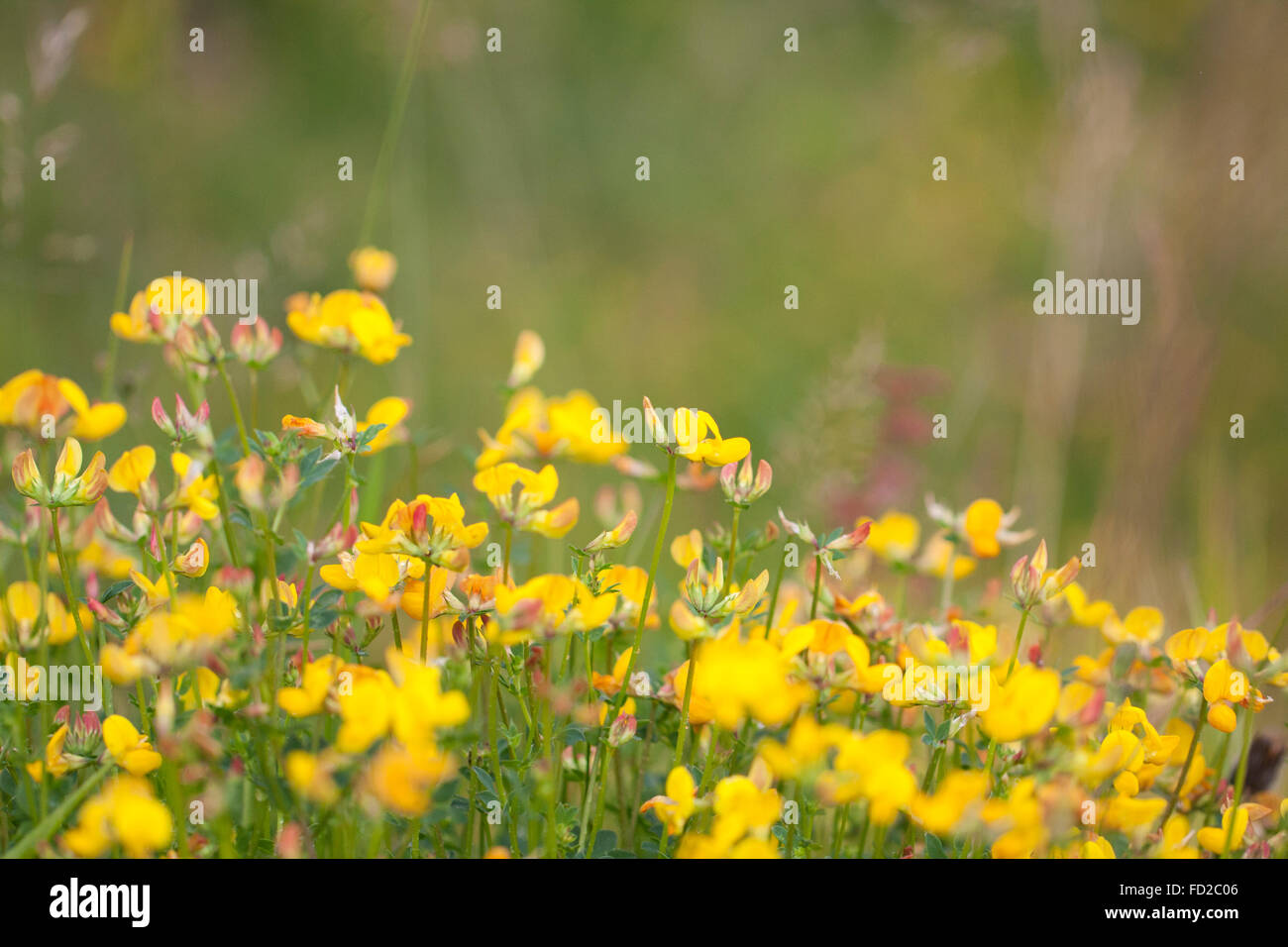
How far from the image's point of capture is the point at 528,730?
1.15 m

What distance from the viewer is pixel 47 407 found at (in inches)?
40.7

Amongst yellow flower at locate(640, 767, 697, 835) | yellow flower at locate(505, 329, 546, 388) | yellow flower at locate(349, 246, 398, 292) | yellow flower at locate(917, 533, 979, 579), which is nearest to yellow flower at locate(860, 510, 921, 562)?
yellow flower at locate(917, 533, 979, 579)

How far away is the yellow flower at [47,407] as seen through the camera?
1.02m

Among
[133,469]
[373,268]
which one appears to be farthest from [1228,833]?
[373,268]

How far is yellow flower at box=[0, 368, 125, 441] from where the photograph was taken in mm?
1019

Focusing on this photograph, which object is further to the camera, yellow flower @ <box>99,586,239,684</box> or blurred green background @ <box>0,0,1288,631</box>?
blurred green background @ <box>0,0,1288,631</box>

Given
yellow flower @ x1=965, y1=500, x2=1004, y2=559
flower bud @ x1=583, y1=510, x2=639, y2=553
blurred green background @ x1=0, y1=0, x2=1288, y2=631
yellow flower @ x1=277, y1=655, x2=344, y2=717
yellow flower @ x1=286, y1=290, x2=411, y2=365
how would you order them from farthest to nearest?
blurred green background @ x1=0, y1=0, x2=1288, y2=631, yellow flower @ x1=965, y1=500, x2=1004, y2=559, yellow flower @ x1=286, y1=290, x2=411, y2=365, flower bud @ x1=583, y1=510, x2=639, y2=553, yellow flower @ x1=277, y1=655, x2=344, y2=717

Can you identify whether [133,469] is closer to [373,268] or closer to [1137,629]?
[373,268]

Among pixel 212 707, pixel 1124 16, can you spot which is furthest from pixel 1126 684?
pixel 1124 16

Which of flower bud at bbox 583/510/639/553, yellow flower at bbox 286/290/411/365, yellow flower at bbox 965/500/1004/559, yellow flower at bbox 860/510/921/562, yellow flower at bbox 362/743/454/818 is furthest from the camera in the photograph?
yellow flower at bbox 860/510/921/562

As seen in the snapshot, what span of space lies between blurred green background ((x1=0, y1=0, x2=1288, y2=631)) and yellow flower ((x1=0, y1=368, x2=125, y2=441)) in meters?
1.04

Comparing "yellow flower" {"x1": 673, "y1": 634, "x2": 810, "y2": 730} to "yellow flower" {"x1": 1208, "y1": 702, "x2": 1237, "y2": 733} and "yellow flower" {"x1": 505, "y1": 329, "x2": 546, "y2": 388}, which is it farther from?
"yellow flower" {"x1": 505, "y1": 329, "x2": 546, "y2": 388}
